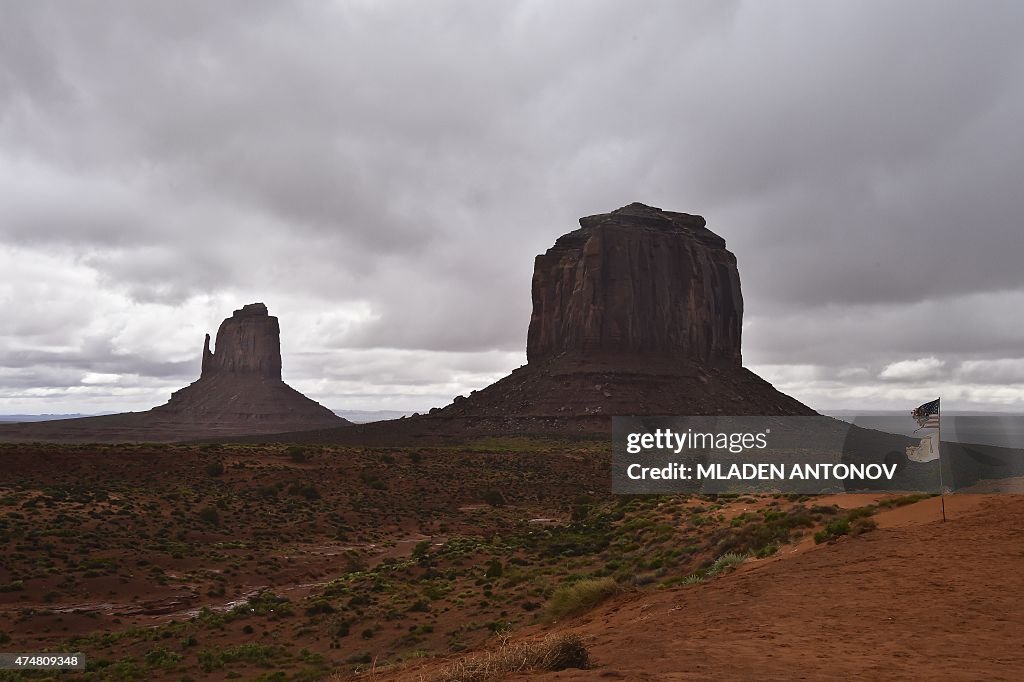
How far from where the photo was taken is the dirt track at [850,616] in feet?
30.9

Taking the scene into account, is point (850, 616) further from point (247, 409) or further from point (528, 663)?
point (247, 409)

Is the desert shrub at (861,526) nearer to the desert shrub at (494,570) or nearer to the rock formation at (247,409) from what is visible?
the desert shrub at (494,570)

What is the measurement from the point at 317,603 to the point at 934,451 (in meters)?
21.0

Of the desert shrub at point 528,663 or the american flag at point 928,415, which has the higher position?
the american flag at point 928,415

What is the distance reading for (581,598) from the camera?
1741cm

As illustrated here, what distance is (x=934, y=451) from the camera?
17.6 m

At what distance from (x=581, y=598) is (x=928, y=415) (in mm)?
→ 10161

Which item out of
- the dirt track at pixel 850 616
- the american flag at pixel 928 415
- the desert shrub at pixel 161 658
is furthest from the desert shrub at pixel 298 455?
the american flag at pixel 928 415

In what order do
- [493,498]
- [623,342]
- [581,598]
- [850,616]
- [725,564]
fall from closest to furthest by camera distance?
[850,616], [581,598], [725,564], [493,498], [623,342]

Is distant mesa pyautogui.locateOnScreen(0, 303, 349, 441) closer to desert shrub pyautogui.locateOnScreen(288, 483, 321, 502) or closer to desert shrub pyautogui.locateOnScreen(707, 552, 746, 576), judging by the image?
desert shrub pyautogui.locateOnScreen(288, 483, 321, 502)

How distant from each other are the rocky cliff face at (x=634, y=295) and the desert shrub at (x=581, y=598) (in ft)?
362

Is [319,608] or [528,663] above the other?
[528,663]

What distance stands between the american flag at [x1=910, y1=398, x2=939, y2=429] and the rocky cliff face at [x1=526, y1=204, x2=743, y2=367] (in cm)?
10941

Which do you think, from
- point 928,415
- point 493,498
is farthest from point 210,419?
point 928,415
